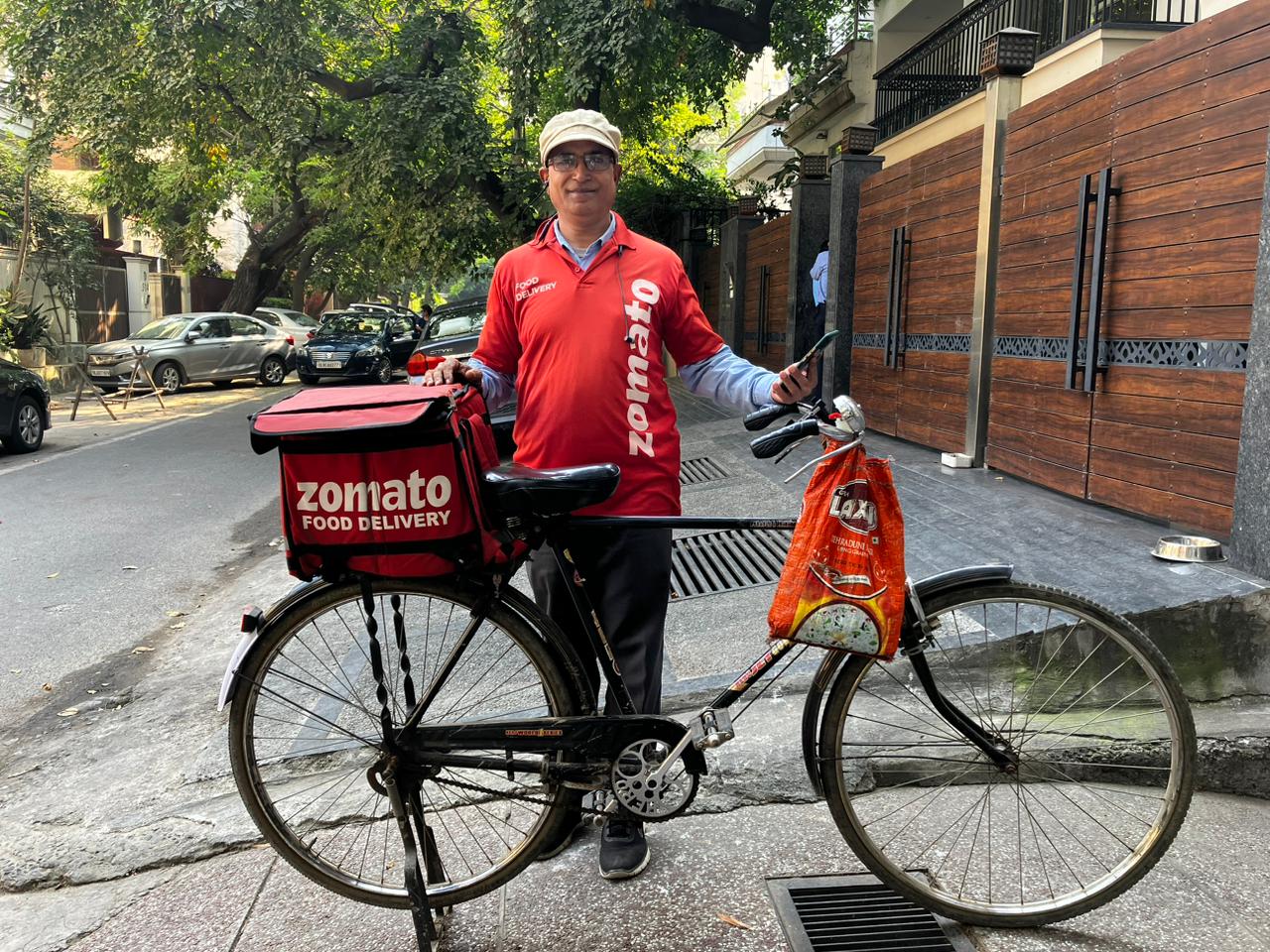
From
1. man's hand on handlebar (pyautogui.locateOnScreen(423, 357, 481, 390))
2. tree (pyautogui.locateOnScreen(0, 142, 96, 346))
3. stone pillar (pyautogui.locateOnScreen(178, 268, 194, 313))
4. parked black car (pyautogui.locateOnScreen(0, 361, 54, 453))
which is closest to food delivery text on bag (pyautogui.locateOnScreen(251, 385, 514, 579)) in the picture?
man's hand on handlebar (pyautogui.locateOnScreen(423, 357, 481, 390))

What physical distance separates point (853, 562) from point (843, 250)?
857cm

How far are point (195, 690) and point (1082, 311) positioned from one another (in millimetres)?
4967

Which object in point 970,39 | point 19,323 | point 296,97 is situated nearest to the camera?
point 970,39

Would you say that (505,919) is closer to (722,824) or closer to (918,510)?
(722,824)

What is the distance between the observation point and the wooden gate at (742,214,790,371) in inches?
527

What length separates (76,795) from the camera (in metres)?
3.46

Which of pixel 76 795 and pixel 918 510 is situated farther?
pixel 918 510

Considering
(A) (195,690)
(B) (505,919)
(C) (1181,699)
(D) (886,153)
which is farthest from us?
(D) (886,153)

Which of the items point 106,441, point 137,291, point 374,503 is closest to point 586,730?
point 374,503

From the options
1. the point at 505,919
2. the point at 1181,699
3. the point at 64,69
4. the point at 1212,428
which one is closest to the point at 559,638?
the point at 505,919

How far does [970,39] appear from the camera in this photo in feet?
44.2

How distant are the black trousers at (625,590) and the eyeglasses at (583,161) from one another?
3.24 feet

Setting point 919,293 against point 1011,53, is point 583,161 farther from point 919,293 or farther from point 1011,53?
point 919,293

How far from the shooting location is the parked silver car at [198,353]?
18.9 meters
